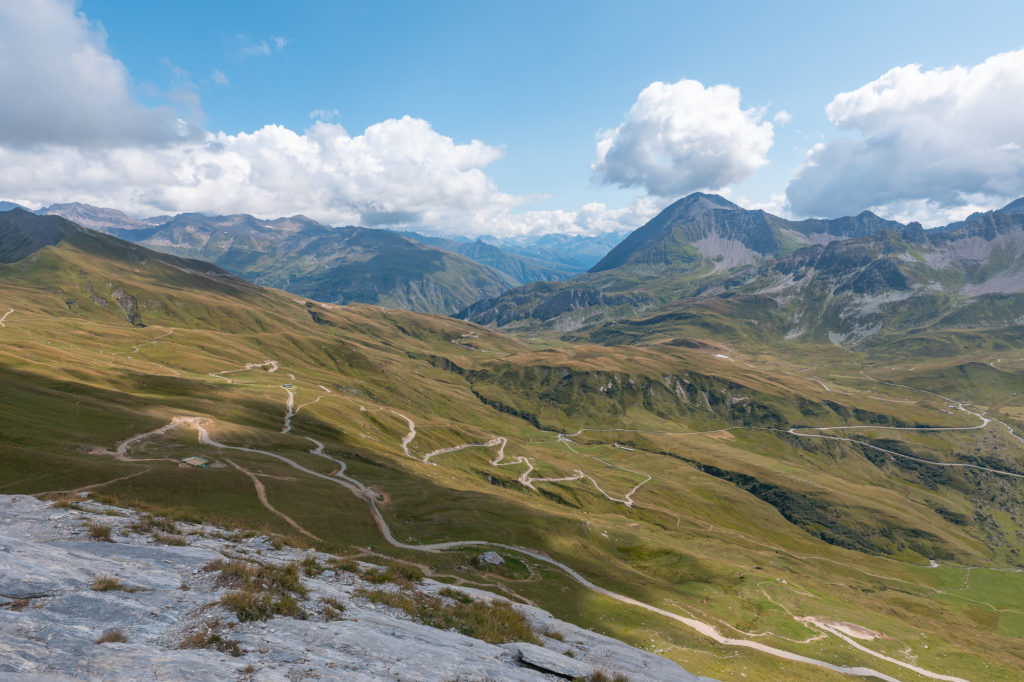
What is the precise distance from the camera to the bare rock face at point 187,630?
42.3ft

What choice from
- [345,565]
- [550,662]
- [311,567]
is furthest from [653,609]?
[311,567]

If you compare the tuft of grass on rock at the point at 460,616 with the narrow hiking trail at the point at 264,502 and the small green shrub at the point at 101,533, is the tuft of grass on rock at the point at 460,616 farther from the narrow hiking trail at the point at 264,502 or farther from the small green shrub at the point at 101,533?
the narrow hiking trail at the point at 264,502

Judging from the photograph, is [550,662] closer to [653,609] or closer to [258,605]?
[258,605]

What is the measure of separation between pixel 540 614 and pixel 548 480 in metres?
163

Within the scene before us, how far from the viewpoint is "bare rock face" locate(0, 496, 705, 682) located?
12.9 metres

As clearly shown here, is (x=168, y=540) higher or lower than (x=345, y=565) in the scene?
higher

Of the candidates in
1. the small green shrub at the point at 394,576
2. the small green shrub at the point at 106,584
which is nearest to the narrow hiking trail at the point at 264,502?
the small green shrub at the point at 394,576

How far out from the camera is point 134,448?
276 ft

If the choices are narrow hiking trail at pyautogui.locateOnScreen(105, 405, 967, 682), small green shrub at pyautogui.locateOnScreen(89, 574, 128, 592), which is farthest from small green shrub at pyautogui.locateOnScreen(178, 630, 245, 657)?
narrow hiking trail at pyautogui.locateOnScreen(105, 405, 967, 682)

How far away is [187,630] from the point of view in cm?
1552

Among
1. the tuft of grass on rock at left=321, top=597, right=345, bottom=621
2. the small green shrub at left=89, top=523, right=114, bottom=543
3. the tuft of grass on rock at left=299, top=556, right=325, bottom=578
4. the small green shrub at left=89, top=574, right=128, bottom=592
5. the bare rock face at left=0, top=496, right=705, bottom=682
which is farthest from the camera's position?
the tuft of grass on rock at left=299, top=556, right=325, bottom=578

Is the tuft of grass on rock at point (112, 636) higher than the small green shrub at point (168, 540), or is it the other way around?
the tuft of grass on rock at point (112, 636)

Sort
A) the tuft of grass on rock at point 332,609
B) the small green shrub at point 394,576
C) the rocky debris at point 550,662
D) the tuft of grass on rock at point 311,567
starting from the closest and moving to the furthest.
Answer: the rocky debris at point 550,662 → the tuft of grass on rock at point 332,609 → the tuft of grass on rock at point 311,567 → the small green shrub at point 394,576

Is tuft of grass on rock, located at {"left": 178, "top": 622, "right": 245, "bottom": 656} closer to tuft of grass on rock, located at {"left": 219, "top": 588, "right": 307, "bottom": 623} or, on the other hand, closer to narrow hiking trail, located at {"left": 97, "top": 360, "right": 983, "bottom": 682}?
tuft of grass on rock, located at {"left": 219, "top": 588, "right": 307, "bottom": 623}
